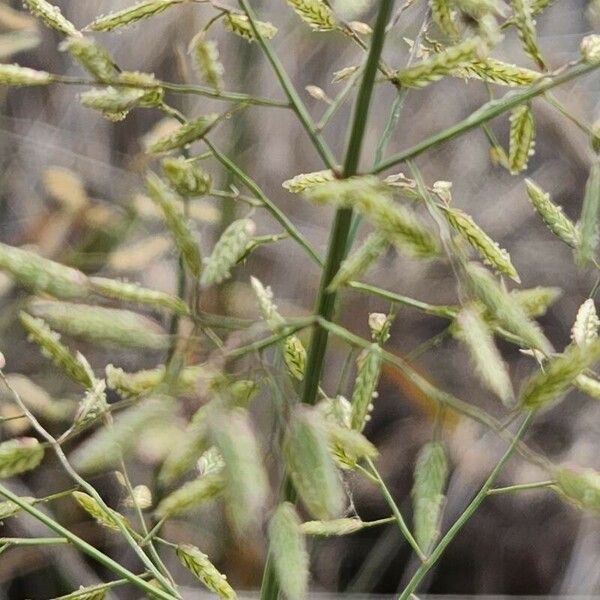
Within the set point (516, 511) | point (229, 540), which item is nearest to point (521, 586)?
point (516, 511)

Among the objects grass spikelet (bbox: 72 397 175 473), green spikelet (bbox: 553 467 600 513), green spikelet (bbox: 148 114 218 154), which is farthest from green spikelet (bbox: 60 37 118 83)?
green spikelet (bbox: 553 467 600 513)

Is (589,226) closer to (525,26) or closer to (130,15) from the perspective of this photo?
(525,26)

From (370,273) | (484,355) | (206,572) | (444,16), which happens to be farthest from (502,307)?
(370,273)

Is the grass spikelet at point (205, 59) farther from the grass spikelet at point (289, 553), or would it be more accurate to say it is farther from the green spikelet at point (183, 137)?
the grass spikelet at point (289, 553)

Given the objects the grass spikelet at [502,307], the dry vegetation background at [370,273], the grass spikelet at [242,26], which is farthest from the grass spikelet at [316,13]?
the dry vegetation background at [370,273]

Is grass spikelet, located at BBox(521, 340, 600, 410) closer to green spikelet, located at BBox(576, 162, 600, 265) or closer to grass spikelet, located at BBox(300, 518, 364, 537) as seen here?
green spikelet, located at BBox(576, 162, 600, 265)

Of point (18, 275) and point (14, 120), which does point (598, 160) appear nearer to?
point (18, 275)
